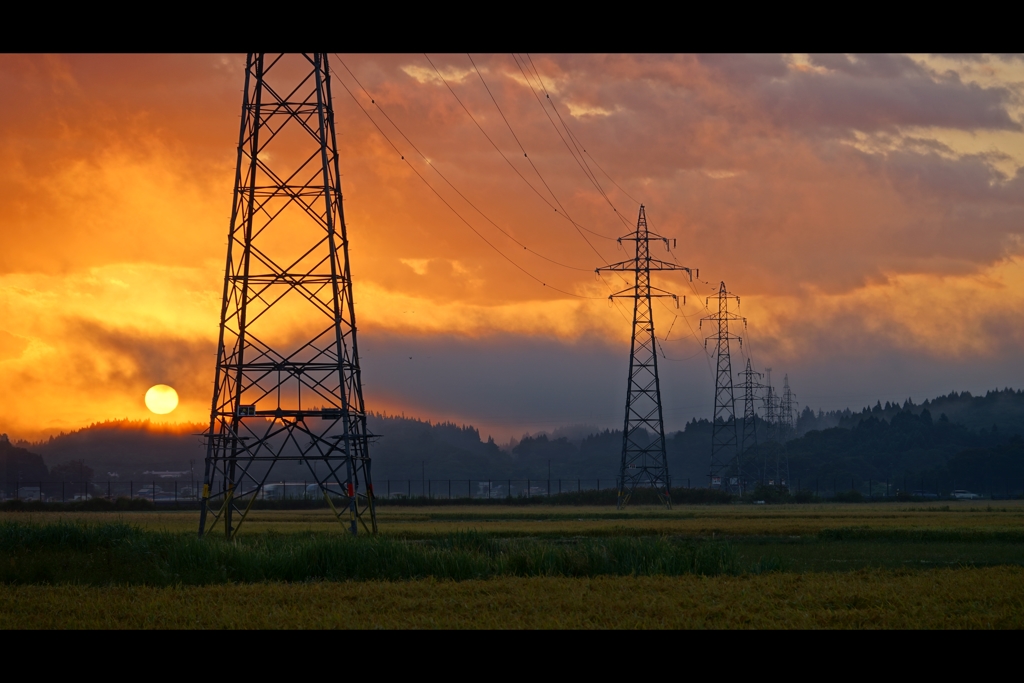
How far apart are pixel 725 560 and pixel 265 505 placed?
67884 millimetres

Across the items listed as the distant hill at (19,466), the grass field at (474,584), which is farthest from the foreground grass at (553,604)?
the distant hill at (19,466)

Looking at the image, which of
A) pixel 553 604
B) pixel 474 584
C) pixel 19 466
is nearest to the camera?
pixel 553 604

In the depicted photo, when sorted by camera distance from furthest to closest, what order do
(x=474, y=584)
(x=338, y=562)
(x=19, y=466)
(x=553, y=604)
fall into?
(x=19, y=466), (x=338, y=562), (x=474, y=584), (x=553, y=604)

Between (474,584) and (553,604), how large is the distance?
149 inches

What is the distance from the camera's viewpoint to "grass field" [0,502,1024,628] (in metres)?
18.5

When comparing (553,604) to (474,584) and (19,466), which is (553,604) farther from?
(19,466)

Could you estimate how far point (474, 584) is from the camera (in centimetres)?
2341

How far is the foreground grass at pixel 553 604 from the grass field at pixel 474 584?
1.8 inches

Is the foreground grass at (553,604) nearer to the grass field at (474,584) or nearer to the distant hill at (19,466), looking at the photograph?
the grass field at (474,584)

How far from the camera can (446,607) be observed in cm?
1981

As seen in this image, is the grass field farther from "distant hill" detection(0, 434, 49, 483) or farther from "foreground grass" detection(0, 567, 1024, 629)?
"distant hill" detection(0, 434, 49, 483)

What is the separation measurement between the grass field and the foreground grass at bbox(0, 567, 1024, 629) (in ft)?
0.15

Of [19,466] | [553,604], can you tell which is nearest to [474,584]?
[553,604]
